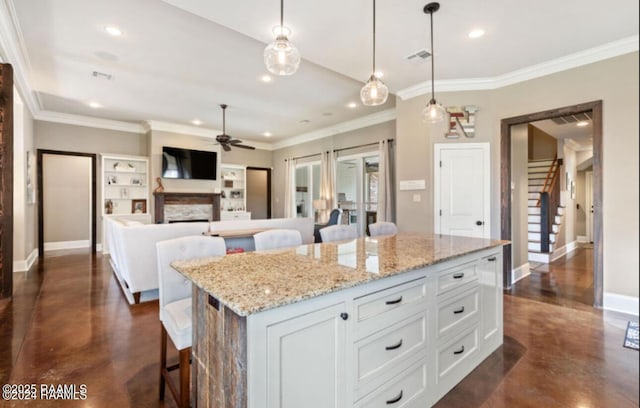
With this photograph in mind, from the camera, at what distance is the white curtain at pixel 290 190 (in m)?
8.70

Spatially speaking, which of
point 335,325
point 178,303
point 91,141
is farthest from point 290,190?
point 335,325

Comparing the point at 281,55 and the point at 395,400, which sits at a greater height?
the point at 281,55

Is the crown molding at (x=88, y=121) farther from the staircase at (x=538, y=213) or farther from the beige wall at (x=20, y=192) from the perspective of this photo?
the staircase at (x=538, y=213)

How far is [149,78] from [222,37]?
1.81 metres

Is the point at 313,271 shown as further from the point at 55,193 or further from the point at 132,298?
the point at 55,193

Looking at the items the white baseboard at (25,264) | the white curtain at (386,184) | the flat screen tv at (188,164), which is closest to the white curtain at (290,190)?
the flat screen tv at (188,164)

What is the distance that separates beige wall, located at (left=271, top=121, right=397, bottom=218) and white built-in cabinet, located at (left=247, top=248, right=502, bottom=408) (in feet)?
15.0

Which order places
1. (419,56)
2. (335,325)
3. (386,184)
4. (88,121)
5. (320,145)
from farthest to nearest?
(320,145)
(88,121)
(386,184)
(419,56)
(335,325)

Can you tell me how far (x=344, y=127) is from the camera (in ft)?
23.8

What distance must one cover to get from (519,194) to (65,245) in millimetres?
9292

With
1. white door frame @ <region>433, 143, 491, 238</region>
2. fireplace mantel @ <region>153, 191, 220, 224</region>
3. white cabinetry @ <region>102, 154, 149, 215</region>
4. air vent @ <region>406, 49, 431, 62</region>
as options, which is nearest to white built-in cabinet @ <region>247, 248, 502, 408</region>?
white door frame @ <region>433, 143, 491, 238</region>

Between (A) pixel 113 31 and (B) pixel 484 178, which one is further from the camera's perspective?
(B) pixel 484 178

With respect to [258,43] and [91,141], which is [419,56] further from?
[91,141]

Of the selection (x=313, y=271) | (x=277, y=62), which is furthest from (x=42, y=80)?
(x=313, y=271)
